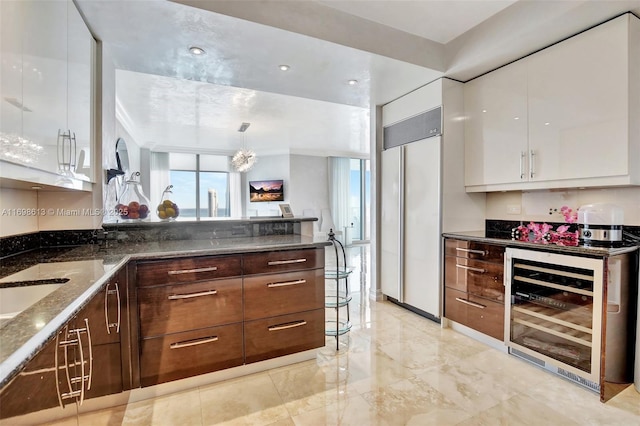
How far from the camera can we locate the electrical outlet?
118 inches

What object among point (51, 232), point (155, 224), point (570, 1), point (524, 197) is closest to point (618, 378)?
point (524, 197)

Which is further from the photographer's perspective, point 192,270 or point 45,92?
point 192,270

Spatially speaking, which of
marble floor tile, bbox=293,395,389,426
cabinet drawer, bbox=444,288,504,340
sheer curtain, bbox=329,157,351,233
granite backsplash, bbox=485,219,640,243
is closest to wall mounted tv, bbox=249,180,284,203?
sheer curtain, bbox=329,157,351,233

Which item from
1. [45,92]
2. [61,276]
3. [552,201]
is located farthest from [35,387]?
[552,201]

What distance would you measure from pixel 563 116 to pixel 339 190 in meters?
6.38

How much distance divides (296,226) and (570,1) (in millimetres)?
2546

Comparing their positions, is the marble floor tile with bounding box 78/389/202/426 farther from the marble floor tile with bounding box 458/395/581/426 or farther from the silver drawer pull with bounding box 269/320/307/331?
the marble floor tile with bounding box 458/395/581/426

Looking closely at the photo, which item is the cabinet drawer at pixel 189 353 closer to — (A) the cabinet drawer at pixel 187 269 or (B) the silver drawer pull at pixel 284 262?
(A) the cabinet drawer at pixel 187 269

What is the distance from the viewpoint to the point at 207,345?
2023 millimetres

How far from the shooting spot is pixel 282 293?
Answer: 2.23 meters

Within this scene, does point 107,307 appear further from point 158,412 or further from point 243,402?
point 243,402

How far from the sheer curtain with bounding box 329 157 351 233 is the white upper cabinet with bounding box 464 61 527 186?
5.54 meters

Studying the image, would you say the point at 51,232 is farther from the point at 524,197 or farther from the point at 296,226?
the point at 524,197

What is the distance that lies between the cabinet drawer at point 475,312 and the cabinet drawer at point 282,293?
1.35 m
